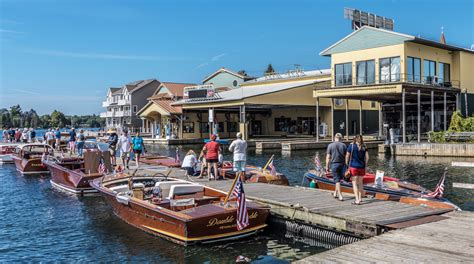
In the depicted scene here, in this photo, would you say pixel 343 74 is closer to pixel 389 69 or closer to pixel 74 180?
pixel 389 69

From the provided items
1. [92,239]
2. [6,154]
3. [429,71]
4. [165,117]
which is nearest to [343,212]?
[92,239]

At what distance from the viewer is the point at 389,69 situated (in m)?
38.4

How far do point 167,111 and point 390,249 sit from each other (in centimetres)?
4823

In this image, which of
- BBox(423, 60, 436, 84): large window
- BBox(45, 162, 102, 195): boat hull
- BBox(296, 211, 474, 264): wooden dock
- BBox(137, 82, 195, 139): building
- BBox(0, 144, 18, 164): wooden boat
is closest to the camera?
BBox(296, 211, 474, 264): wooden dock

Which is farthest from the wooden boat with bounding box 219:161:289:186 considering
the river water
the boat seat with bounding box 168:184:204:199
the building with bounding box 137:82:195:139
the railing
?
the building with bounding box 137:82:195:139

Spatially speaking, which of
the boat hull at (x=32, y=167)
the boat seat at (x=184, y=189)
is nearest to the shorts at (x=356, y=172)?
the boat seat at (x=184, y=189)

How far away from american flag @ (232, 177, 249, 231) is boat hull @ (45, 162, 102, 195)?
1004 cm

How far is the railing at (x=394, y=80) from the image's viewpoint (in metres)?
37.7

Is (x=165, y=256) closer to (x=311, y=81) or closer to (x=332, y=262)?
(x=332, y=262)

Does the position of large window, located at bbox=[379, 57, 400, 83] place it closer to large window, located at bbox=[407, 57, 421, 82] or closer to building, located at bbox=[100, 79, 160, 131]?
large window, located at bbox=[407, 57, 421, 82]

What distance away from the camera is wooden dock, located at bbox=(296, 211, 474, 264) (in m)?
7.43

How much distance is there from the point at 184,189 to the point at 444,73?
3545cm

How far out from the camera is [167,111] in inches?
2153

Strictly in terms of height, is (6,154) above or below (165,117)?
below
